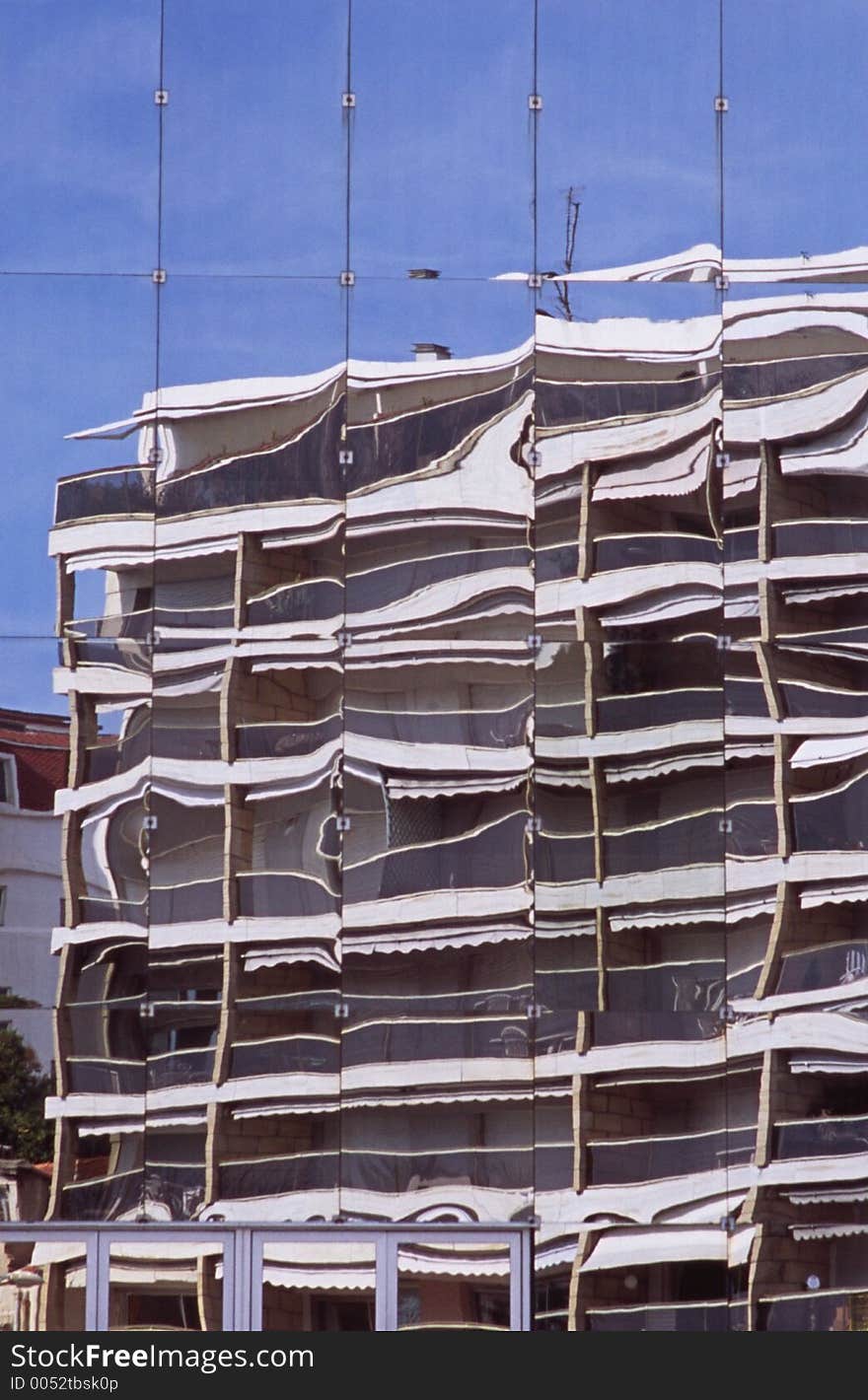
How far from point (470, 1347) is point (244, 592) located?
15.6 ft

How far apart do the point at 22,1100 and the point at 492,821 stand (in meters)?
3.33

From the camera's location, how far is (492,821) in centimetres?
1250

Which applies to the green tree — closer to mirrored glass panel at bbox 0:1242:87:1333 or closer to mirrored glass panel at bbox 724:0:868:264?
mirrored glass panel at bbox 0:1242:87:1333

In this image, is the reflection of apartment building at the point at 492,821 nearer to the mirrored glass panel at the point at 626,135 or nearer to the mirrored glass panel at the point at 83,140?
the mirrored glass panel at the point at 626,135

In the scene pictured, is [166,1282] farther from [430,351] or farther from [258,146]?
[258,146]

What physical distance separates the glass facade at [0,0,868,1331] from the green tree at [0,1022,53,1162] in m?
0.04

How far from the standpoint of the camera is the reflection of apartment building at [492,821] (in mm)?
12266

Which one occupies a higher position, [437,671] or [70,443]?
[70,443]

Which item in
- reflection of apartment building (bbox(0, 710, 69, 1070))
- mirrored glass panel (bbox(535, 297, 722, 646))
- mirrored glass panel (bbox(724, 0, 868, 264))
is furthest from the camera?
mirrored glass panel (bbox(724, 0, 868, 264))

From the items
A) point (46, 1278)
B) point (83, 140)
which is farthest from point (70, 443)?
point (46, 1278)

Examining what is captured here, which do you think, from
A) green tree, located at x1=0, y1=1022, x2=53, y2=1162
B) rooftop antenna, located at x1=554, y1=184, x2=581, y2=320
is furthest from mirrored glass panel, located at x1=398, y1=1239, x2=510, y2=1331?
rooftop antenna, located at x1=554, y1=184, x2=581, y2=320

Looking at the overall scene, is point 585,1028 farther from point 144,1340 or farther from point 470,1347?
point 144,1340

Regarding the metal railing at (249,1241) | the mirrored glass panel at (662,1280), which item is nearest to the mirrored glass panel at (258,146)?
the metal railing at (249,1241)

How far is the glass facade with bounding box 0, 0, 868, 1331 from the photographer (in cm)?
1228
